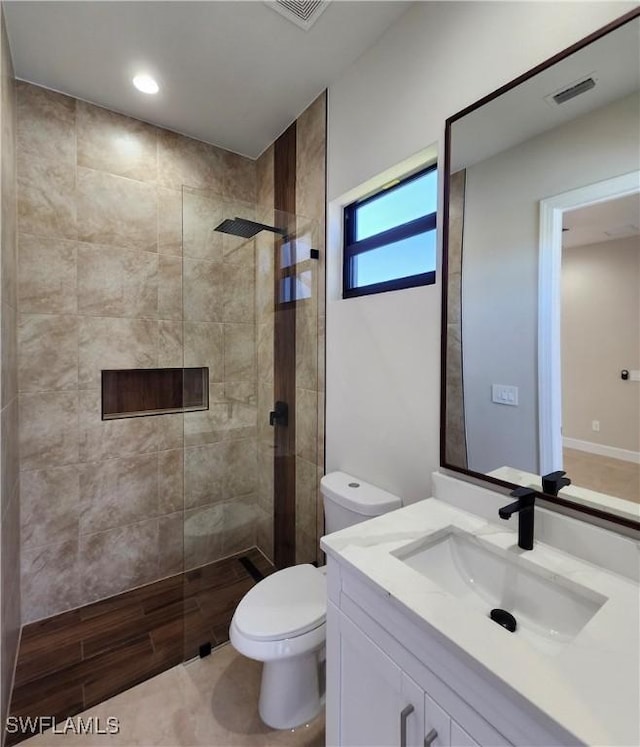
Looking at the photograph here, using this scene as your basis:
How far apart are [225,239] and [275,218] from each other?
0.33 metres

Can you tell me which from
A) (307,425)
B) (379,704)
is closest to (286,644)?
(379,704)

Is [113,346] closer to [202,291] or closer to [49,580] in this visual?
[202,291]

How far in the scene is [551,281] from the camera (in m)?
1.03

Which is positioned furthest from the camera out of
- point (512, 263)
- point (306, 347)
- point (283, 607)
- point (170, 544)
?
point (170, 544)

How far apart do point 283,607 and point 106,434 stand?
1.41m

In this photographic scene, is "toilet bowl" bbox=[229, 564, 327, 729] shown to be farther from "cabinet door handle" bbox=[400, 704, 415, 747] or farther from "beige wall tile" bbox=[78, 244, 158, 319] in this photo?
"beige wall tile" bbox=[78, 244, 158, 319]

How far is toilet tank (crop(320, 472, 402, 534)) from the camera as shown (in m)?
1.48

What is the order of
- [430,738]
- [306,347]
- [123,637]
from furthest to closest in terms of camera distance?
1. [306,347]
2. [123,637]
3. [430,738]

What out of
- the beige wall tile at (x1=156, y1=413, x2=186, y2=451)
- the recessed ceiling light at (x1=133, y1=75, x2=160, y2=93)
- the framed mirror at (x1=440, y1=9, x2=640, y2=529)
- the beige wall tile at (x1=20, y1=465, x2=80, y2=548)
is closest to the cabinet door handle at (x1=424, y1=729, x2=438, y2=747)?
the framed mirror at (x1=440, y1=9, x2=640, y2=529)

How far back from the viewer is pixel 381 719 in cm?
85

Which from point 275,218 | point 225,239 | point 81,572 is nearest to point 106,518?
point 81,572

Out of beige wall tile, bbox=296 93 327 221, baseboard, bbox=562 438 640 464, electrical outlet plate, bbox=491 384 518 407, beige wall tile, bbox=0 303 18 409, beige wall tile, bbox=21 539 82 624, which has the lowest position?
beige wall tile, bbox=21 539 82 624

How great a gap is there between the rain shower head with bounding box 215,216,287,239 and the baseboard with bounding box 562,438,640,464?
5.71ft

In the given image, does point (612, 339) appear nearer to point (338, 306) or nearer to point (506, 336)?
point (506, 336)
